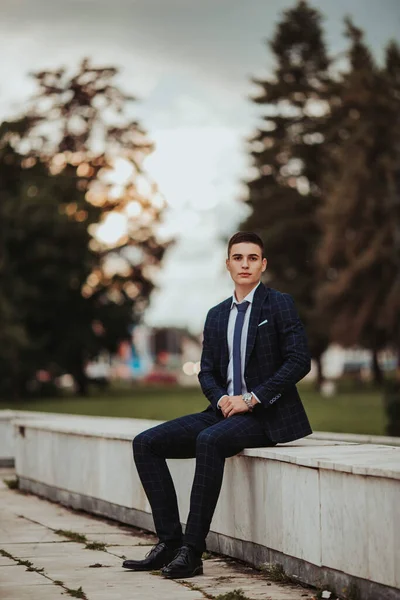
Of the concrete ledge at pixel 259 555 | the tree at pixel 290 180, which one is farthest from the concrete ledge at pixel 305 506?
the tree at pixel 290 180

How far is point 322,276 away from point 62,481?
4811 centimetres

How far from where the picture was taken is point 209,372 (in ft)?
26.2

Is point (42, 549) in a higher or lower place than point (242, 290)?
lower

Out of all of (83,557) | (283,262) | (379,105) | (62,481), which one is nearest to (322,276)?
(283,262)

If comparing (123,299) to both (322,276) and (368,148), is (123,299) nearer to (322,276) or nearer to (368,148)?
(322,276)

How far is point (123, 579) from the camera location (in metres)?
7.22

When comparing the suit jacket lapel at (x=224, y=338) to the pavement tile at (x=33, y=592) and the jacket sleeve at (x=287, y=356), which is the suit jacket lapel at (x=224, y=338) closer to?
the jacket sleeve at (x=287, y=356)

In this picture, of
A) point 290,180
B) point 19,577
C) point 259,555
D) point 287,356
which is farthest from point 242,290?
point 290,180

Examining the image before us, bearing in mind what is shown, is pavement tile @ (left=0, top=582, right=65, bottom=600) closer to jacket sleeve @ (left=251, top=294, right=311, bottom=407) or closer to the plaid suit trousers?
the plaid suit trousers

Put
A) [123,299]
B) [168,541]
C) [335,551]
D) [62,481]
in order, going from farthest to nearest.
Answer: [123,299]
[62,481]
[168,541]
[335,551]

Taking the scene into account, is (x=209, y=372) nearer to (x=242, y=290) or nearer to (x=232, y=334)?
(x=232, y=334)

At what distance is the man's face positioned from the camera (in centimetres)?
794

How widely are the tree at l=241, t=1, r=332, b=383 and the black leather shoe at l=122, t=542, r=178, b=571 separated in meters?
57.1

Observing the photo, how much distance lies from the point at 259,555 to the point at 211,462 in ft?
2.32
